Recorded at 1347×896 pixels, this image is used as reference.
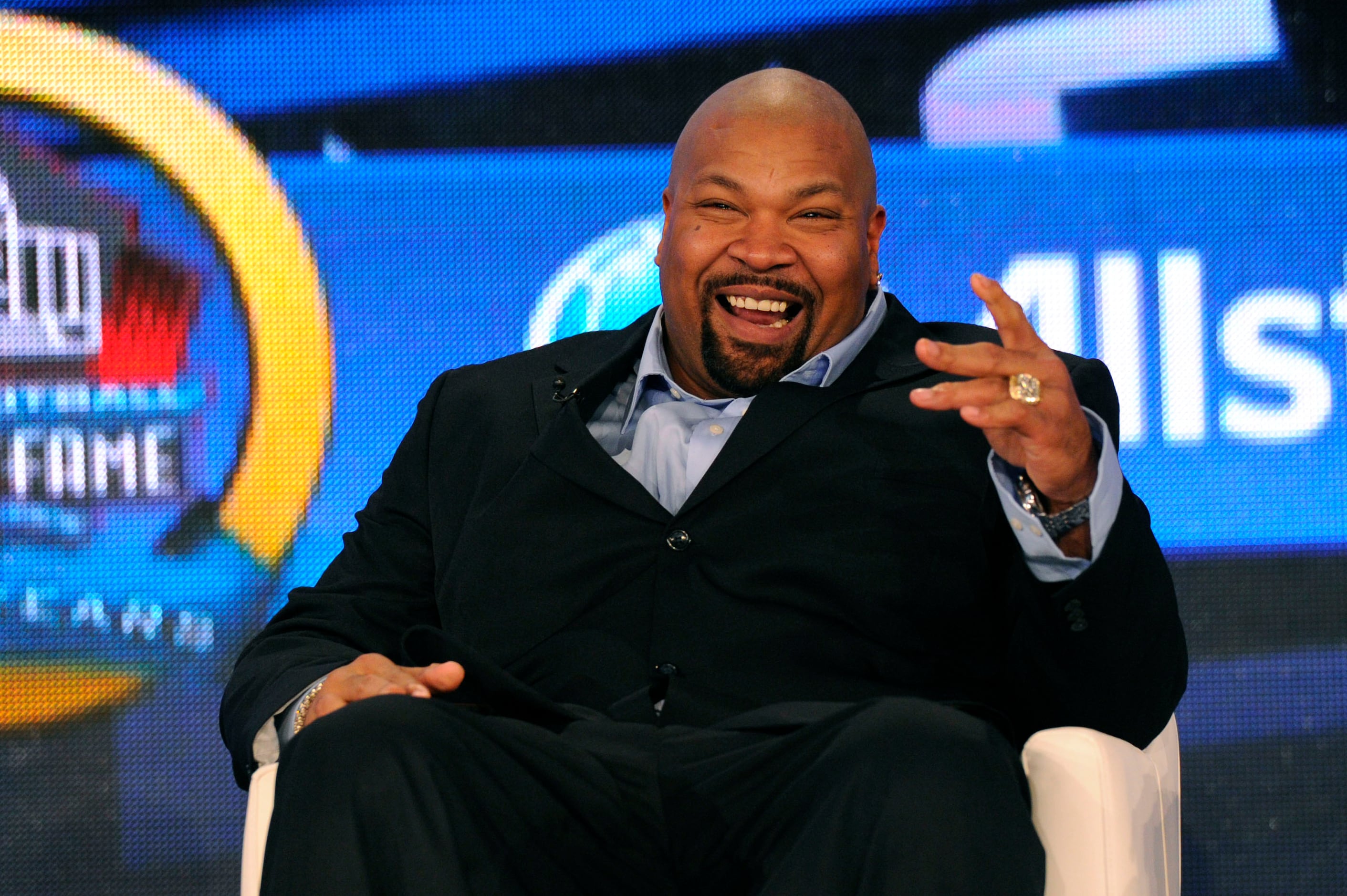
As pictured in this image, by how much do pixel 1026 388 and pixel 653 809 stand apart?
518mm

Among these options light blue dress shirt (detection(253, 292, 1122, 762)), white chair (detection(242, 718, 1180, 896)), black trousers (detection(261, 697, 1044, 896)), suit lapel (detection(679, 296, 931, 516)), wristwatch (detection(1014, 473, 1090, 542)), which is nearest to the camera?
black trousers (detection(261, 697, 1044, 896))

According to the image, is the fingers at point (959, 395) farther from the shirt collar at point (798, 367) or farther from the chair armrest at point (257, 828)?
the chair armrest at point (257, 828)

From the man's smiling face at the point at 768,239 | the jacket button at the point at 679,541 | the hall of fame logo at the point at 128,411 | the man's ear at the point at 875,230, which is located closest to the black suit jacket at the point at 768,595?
the jacket button at the point at 679,541

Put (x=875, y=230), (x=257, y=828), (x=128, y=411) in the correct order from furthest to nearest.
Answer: (x=128, y=411) → (x=875, y=230) → (x=257, y=828)

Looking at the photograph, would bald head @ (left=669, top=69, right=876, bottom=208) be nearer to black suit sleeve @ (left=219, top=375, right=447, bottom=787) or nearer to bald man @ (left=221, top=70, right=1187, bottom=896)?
bald man @ (left=221, top=70, right=1187, bottom=896)

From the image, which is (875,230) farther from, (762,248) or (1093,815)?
(1093,815)

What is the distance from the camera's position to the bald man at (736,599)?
108 cm

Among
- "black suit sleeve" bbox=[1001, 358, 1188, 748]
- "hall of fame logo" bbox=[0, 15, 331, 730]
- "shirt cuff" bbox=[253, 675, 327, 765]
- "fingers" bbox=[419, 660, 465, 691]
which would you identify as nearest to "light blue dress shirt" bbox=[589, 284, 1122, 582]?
"black suit sleeve" bbox=[1001, 358, 1188, 748]

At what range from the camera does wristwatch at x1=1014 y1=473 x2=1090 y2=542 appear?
1.27 metres

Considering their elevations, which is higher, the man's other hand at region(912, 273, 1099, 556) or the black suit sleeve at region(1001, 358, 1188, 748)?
the man's other hand at region(912, 273, 1099, 556)

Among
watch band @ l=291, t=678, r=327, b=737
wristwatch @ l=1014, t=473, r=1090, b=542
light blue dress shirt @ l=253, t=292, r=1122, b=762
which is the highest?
light blue dress shirt @ l=253, t=292, r=1122, b=762

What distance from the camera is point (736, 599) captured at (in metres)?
1.47

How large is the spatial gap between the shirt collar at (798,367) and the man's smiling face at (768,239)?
29 mm

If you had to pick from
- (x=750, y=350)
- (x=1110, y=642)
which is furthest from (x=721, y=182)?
(x=1110, y=642)
